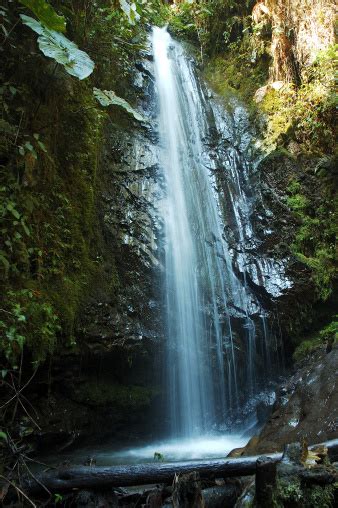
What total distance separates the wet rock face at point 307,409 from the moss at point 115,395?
2.12 m

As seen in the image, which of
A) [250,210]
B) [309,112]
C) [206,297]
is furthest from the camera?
[309,112]

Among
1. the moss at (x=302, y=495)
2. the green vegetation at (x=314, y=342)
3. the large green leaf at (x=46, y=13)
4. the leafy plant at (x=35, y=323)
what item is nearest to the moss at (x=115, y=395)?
the leafy plant at (x=35, y=323)

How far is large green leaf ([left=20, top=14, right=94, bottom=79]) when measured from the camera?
434cm

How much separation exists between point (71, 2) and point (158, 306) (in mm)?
4819

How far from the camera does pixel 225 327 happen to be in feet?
23.8

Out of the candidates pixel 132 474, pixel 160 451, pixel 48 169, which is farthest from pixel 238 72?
pixel 132 474

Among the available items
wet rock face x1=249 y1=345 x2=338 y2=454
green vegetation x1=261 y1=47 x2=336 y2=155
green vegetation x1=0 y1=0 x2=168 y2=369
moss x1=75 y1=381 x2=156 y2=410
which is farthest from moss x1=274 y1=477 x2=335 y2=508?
green vegetation x1=261 y1=47 x2=336 y2=155

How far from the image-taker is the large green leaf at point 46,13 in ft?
12.9

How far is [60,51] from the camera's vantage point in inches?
174

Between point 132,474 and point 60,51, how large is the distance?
4244mm

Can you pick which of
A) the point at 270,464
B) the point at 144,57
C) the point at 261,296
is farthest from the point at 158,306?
the point at 144,57

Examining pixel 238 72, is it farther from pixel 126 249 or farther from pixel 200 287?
pixel 126 249

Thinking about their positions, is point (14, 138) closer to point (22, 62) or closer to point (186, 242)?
point (22, 62)

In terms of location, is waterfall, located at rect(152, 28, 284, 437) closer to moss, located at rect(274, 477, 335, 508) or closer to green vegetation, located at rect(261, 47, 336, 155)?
green vegetation, located at rect(261, 47, 336, 155)
